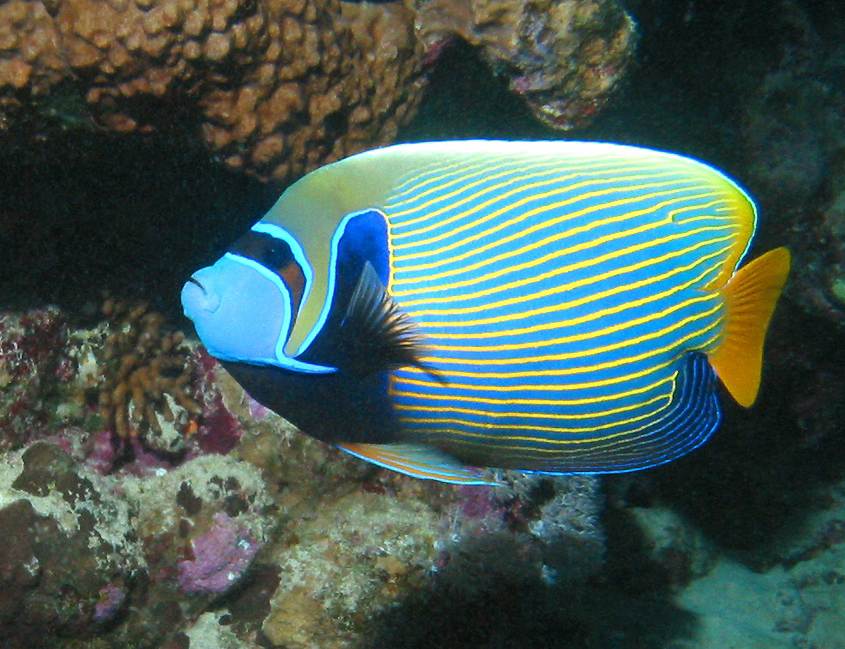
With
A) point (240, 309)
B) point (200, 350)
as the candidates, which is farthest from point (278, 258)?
point (200, 350)

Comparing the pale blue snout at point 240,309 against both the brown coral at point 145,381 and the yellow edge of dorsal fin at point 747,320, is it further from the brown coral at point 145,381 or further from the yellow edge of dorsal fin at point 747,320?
the brown coral at point 145,381

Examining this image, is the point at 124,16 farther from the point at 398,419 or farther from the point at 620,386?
the point at 620,386

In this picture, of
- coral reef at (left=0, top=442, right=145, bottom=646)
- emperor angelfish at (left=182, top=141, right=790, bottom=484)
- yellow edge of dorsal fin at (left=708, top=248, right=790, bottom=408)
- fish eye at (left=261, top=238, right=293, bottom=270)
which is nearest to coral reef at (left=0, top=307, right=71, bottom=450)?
coral reef at (left=0, top=442, right=145, bottom=646)

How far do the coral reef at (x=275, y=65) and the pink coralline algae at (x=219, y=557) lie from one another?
7.17 ft

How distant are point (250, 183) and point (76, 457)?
6.38ft

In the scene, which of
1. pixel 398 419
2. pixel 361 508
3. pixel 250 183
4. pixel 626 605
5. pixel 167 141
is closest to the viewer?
pixel 398 419

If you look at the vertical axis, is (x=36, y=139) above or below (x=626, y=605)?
above

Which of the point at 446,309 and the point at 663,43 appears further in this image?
the point at 663,43

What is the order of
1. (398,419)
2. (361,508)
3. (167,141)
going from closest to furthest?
(398,419)
(167,141)
(361,508)

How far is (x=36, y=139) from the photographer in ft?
9.47

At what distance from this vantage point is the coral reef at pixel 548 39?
3.72m

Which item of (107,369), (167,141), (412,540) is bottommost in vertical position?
(412,540)

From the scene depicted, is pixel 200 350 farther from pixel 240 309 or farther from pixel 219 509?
pixel 240 309

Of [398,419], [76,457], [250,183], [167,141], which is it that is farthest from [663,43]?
A: [76,457]
